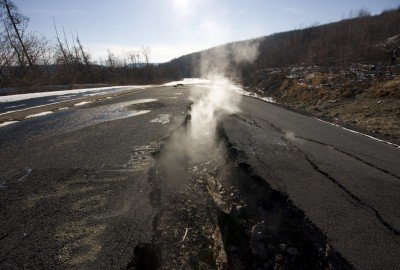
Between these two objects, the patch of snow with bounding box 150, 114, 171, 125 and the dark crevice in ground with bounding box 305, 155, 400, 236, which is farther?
the patch of snow with bounding box 150, 114, 171, 125

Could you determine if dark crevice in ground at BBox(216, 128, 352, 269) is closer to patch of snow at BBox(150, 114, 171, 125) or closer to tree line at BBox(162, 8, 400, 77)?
patch of snow at BBox(150, 114, 171, 125)

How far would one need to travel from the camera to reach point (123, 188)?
3287 millimetres

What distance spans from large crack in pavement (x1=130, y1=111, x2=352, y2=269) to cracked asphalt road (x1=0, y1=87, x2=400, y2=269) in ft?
0.40

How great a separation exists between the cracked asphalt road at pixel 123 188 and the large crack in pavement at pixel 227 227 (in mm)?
121

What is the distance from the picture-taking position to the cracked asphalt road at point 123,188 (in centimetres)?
229

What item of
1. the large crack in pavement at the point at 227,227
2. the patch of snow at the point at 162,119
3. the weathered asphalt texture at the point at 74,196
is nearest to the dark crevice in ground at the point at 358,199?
the large crack in pavement at the point at 227,227

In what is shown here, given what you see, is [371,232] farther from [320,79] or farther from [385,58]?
[385,58]

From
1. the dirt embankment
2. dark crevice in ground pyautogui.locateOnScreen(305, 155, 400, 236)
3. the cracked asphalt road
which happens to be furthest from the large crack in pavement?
the dirt embankment

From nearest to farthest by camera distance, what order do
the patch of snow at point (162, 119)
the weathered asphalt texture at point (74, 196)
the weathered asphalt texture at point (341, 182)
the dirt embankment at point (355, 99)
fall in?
the weathered asphalt texture at point (74, 196), the weathered asphalt texture at point (341, 182), the patch of snow at point (162, 119), the dirt embankment at point (355, 99)

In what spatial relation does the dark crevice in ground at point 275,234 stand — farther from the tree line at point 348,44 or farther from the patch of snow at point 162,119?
the tree line at point 348,44

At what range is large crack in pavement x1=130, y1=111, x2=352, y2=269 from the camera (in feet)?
8.00

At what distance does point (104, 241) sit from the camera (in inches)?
90.7

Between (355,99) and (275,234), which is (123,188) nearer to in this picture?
(275,234)

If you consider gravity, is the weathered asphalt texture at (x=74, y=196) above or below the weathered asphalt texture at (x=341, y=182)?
above
